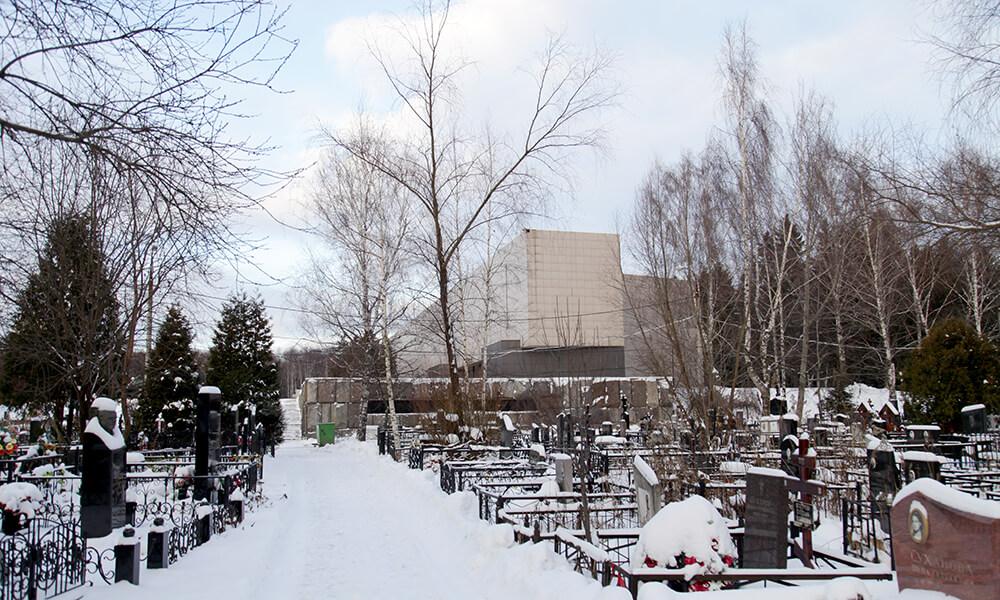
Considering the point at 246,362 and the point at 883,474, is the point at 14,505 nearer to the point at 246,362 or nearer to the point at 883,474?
the point at 883,474

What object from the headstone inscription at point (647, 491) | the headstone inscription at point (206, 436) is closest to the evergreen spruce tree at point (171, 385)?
the headstone inscription at point (206, 436)

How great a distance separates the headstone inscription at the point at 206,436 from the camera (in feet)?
→ 42.5

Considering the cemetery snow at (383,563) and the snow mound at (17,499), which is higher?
the snow mound at (17,499)

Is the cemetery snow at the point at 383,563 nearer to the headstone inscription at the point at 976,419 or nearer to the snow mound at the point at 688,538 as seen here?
the snow mound at the point at 688,538

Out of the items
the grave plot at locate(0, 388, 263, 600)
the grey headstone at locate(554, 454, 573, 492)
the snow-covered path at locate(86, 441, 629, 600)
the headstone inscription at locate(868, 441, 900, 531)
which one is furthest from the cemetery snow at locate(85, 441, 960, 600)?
the headstone inscription at locate(868, 441, 900, 531)

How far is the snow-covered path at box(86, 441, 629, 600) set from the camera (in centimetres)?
680

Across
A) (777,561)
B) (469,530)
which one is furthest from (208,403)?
(777,561)

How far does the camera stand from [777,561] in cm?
660

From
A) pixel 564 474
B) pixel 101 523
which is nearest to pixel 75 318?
pixel 101 523

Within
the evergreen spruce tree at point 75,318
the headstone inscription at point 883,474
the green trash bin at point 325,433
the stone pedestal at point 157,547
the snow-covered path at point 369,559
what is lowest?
the green trash bin at point 325,433

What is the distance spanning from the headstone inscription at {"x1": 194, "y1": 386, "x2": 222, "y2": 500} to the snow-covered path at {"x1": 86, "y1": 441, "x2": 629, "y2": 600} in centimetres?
133

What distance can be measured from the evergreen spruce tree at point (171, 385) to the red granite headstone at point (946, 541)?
24625mm

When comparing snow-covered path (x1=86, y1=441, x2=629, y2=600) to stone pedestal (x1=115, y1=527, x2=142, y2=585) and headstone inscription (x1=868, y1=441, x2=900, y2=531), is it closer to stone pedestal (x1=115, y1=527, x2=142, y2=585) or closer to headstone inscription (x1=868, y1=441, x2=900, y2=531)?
stone pedestal (x1=115, y1=527, x2=142, y2=585)

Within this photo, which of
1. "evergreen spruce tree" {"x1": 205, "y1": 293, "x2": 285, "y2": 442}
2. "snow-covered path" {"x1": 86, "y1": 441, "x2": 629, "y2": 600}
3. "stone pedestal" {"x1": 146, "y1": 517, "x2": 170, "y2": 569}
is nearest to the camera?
"snow-covered path" {"x1": 86, "y1": 441, "x2": 629, "y2": 600}
